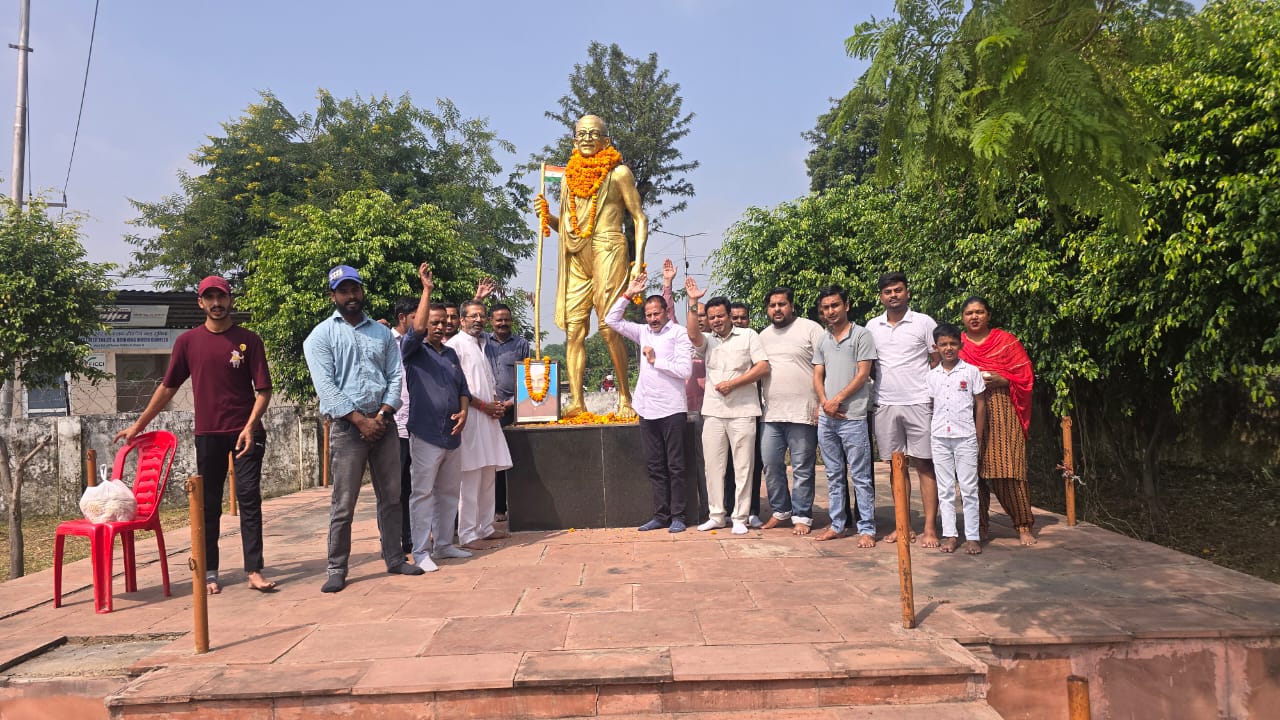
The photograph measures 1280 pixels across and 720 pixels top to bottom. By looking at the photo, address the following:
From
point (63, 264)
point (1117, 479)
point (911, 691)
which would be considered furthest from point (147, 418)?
point (1117, 479)

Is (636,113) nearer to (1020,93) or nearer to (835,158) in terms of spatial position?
(835,158)

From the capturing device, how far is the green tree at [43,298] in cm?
1130

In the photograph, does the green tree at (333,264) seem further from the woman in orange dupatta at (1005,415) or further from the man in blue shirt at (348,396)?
the woman in orange dupatta at (1005,415)

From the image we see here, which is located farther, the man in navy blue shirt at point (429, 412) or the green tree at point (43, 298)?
the green tree at point (43, 298)

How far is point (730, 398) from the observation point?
6234 mm

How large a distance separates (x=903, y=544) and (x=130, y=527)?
442 cm

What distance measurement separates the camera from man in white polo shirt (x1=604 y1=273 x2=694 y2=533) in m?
6.27

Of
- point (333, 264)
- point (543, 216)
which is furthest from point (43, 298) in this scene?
→ point (543, 216)

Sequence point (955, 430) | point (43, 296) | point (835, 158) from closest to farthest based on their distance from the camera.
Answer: point (955, 430) → point (43, 296) → point (835, 158)

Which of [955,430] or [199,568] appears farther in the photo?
[955,430]

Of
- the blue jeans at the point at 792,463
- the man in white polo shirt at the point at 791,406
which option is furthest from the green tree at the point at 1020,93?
the blue jeans at the point at 792,463

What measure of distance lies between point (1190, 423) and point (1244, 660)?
30.2 ft

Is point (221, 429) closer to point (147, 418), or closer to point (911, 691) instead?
point (147, 418)

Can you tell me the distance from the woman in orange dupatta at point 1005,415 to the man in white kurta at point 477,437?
3.64 m
